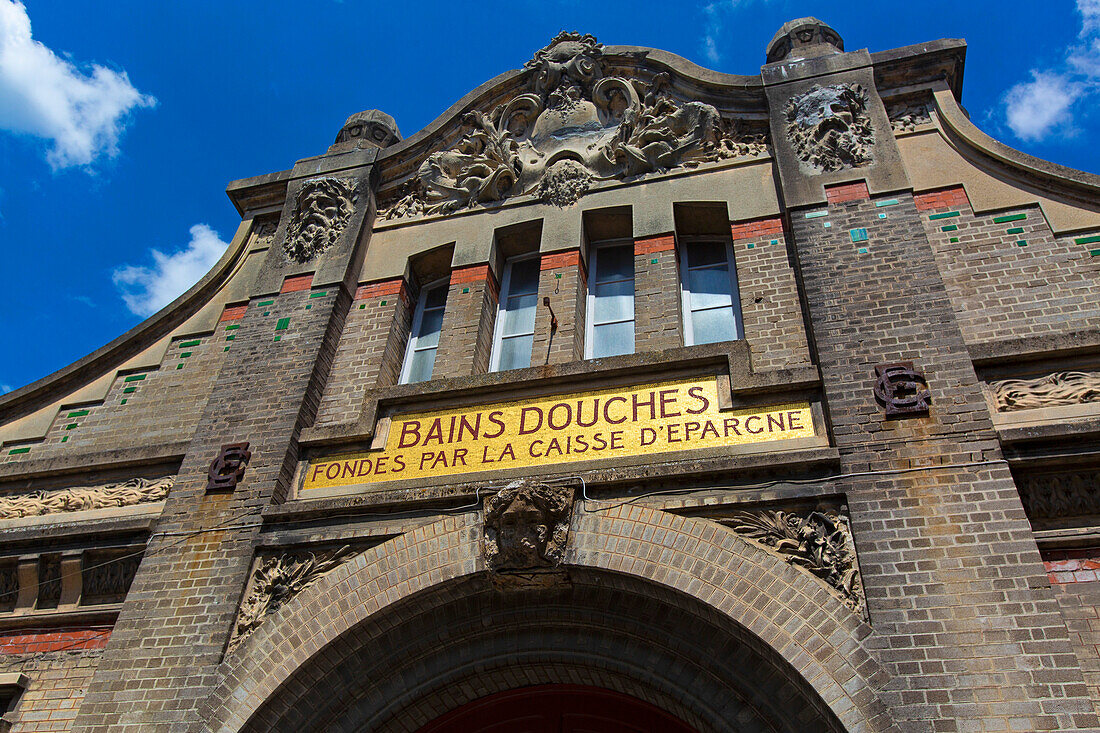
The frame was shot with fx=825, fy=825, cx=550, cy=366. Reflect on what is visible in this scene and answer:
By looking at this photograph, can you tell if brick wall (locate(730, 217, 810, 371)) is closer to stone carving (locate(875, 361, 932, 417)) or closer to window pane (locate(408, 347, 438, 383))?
stone carving (locate(875, 361, 932, 417))

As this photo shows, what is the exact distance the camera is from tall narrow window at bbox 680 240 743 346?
26.1ft

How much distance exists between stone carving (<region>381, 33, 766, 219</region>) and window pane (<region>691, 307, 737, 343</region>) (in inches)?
73.6

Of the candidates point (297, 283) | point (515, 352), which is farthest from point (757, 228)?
point (297, 283)

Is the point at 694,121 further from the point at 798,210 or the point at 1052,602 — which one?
the point at 1052,602

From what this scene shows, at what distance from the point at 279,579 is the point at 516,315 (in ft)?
12.0

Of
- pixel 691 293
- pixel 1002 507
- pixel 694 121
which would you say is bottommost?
pixel 1002 507

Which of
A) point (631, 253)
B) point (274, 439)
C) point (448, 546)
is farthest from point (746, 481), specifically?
point (274, 439)

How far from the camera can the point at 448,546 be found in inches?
251

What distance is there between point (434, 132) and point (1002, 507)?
7416 mm

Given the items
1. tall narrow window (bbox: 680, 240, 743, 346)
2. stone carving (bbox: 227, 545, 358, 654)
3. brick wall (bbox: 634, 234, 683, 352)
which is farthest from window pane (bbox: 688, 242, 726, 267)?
stone carving (bbox: 227, 545, 358, 654)

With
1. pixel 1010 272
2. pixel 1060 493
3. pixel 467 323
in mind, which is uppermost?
pixel 467 323

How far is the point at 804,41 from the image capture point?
31.1 ft

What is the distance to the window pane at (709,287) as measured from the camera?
8234 millimetres

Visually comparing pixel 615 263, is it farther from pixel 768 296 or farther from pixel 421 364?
pixel 421 364
